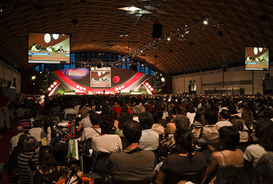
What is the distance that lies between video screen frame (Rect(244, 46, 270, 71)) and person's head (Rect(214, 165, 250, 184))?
65.9ft

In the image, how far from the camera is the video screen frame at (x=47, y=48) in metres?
15.6

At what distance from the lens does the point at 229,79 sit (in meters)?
41.5

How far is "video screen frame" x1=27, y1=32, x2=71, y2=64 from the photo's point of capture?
15.6m

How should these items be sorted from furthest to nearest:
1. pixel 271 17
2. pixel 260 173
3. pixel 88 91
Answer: pixel 88 91 < pixel 271 17 < pixel 260 173

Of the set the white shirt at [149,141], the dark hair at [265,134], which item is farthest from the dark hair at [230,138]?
the white shirt at [149,141]

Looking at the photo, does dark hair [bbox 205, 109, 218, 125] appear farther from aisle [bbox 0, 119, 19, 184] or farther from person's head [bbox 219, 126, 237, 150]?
aisle [bbox 0, 119, 19, 184]

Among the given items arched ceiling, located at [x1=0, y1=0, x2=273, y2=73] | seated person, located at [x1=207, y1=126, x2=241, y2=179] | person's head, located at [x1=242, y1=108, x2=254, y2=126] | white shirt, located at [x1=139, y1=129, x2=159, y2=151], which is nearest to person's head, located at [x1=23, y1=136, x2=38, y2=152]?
white shirt, located at [x1=139, y1=129, x2=159, y2=151]

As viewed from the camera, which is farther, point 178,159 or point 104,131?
point 104,131

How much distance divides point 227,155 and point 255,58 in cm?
1887

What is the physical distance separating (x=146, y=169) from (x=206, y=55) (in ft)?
139

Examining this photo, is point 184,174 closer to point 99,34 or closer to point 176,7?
point 176,7

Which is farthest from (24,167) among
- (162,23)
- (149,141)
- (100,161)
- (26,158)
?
(162,23)

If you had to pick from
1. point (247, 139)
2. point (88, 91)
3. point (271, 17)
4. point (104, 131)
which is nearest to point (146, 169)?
point (104, 131)

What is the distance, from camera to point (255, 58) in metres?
20.2
